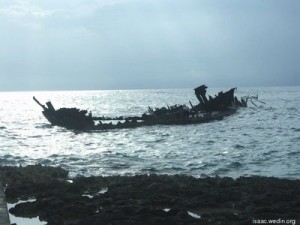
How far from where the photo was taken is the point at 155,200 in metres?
12.4

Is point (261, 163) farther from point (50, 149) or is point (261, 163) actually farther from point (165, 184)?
point (50, 149)

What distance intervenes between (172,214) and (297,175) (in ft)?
34.3

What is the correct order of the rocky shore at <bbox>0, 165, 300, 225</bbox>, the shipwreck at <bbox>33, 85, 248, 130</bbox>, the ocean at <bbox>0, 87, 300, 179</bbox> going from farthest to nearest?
the shipwreck at <bbox>33, 85, 248, 130</bbox> → the ocean at <bbox>0, 87, 300, 179</bbox> → the rocky shore at <bbox>0, 165, 300, 225</bbox>

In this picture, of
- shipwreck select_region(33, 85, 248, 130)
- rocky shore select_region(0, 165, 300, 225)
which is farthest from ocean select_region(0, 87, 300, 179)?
rocky shore select_region(0, 165, 300, 225)

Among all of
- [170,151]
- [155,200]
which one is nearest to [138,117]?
[170,151]

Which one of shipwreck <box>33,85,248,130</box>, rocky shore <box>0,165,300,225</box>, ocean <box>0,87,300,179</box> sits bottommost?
ocean <box>0,87,300,179</box>

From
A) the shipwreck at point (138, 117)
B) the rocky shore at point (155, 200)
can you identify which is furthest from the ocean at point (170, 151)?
the rocky shore at point (155, 200)

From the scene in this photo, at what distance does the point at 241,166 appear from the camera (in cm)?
2212

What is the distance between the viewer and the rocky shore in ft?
34.4

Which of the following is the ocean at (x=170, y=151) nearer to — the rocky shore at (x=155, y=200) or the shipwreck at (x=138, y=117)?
the shipwreck at (x=138, y=117)

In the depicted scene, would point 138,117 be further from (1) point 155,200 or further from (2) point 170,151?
(1) point 155,200

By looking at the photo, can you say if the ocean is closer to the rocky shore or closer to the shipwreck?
the shipwreck

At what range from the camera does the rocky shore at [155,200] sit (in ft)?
34.4

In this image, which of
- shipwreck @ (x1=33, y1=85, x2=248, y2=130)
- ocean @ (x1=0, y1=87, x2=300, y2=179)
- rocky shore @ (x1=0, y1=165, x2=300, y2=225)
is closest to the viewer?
rocky shore @ (x1=0, y1=165, x2=300, y2=225)
